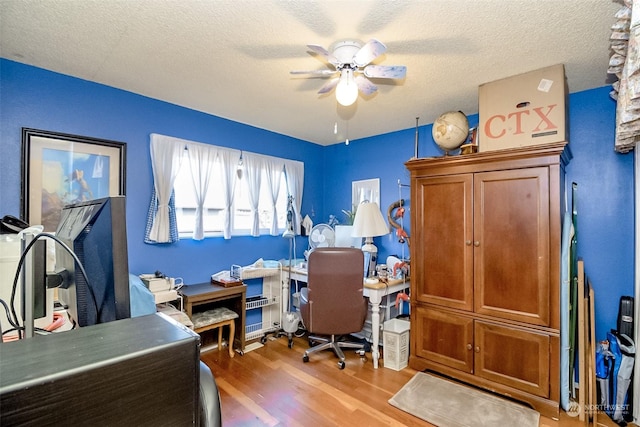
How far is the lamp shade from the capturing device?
9.82 feet

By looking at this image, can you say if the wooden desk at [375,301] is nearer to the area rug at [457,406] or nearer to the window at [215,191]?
the area rug at [457,406]

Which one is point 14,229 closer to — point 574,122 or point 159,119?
point 159,119

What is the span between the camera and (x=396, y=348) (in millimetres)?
2617

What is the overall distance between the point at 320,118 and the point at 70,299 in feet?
8.86

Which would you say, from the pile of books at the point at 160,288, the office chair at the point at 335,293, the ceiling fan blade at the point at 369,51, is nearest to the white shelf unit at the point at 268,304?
the office chair at the point at 335,293

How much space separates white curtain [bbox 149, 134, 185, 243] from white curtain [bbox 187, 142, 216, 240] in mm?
179

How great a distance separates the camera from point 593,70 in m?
2.07

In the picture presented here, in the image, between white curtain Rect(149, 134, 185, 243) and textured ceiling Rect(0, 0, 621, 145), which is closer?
textured ceiling Rect(0, 0, 621, 145)

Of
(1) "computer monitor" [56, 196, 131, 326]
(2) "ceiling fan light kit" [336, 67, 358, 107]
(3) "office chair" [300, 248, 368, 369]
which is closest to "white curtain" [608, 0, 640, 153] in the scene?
(2) "ceiling fan light kit" [336, 67, 358, 107]

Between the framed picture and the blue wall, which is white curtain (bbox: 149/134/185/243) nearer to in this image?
the blue wall

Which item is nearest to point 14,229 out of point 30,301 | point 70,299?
point 70,299

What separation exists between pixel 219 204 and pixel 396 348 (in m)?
2.26

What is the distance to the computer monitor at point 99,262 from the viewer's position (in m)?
0.62

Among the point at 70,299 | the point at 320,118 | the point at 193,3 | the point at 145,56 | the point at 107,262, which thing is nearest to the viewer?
the point at 107,262
